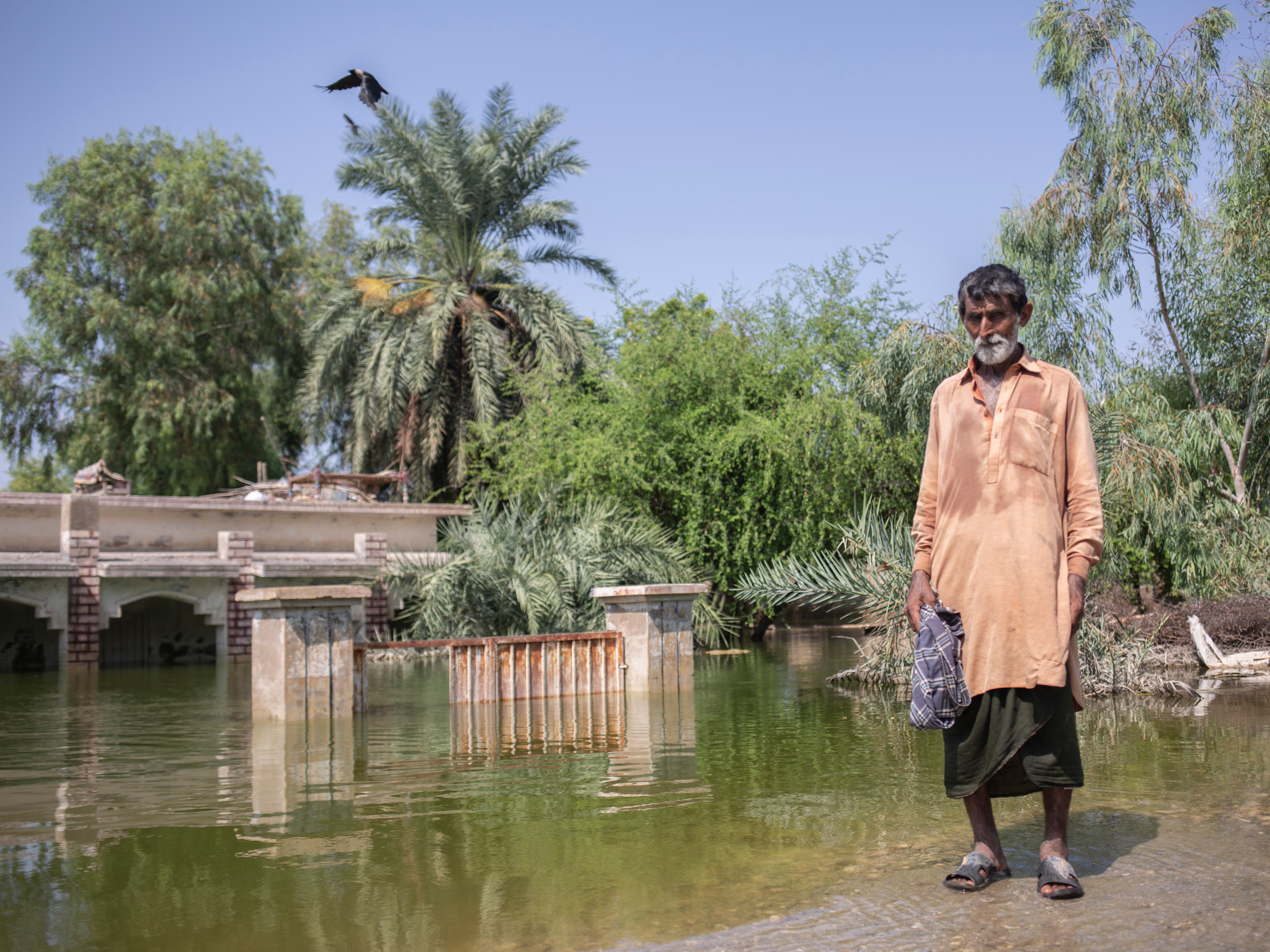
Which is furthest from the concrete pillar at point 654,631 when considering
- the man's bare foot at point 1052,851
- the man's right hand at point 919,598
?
the man's bare foot at point 1052,851

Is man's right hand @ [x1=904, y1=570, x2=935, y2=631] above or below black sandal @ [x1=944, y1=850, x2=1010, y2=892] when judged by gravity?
above

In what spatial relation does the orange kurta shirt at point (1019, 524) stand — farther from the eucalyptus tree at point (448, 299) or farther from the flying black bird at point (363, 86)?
the eucalyptus tree at point (448, 299)

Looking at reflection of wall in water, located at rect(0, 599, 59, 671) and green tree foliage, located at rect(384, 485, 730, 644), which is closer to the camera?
green tree foliage, located at rect(384, 485, 730, 644)

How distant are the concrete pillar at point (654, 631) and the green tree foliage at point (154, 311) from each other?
73.7 ft

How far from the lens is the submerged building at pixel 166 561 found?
19953mm

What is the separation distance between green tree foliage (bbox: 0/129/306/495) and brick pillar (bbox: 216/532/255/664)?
381 inches

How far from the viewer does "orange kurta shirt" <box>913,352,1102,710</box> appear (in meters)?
3.92

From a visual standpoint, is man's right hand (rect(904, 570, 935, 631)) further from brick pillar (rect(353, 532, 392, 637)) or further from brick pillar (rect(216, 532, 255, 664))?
brick pillar (rect(216, 532, 255, 664))

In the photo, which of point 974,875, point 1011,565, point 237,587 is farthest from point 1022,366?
point 237,587

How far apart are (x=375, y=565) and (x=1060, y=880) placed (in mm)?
20195

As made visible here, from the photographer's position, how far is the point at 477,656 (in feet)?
33.7

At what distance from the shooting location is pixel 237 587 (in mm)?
21641

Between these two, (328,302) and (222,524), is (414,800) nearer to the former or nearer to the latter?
(222,524)

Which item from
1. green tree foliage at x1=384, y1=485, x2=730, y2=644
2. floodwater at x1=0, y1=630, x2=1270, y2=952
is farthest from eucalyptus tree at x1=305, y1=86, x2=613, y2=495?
floodwater at x1=0, y1=630, x2=1270, y2=952
